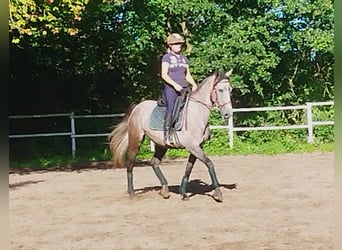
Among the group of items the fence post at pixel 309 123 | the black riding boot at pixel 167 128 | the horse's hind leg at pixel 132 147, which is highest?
the black riding boot at pixel 167 128

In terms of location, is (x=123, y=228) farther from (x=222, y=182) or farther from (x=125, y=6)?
(x=125, y=6)

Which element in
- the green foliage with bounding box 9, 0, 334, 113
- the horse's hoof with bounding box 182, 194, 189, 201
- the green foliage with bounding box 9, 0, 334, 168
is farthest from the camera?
the green foliage with bounding box 9, 0, 334, 113

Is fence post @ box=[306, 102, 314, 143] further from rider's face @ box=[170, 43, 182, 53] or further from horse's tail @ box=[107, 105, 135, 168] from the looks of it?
rider's face @ box=[170, 43, 182, 53]

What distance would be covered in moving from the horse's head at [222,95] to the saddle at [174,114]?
1.00 feet

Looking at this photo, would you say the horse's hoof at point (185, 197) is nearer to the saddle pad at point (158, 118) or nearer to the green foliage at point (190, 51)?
the saddle pad at point (158, 118)

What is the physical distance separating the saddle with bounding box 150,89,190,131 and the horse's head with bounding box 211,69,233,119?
304mm

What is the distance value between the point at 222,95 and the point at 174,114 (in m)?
0.54

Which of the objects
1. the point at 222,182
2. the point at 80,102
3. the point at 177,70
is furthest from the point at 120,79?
the point at 177,70

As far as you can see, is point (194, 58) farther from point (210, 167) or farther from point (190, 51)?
point (210, 167)

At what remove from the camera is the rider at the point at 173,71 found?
5.74 metres

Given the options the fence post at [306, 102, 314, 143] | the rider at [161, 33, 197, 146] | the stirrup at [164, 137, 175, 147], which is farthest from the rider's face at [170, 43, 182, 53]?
the fence post at [306, 102, 314, 143]

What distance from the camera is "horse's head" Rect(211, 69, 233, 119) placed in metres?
5.88

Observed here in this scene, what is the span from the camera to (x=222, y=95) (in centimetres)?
591

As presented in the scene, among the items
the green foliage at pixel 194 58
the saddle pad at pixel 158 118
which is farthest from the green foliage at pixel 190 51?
the saddle pad at pixel 158 118
